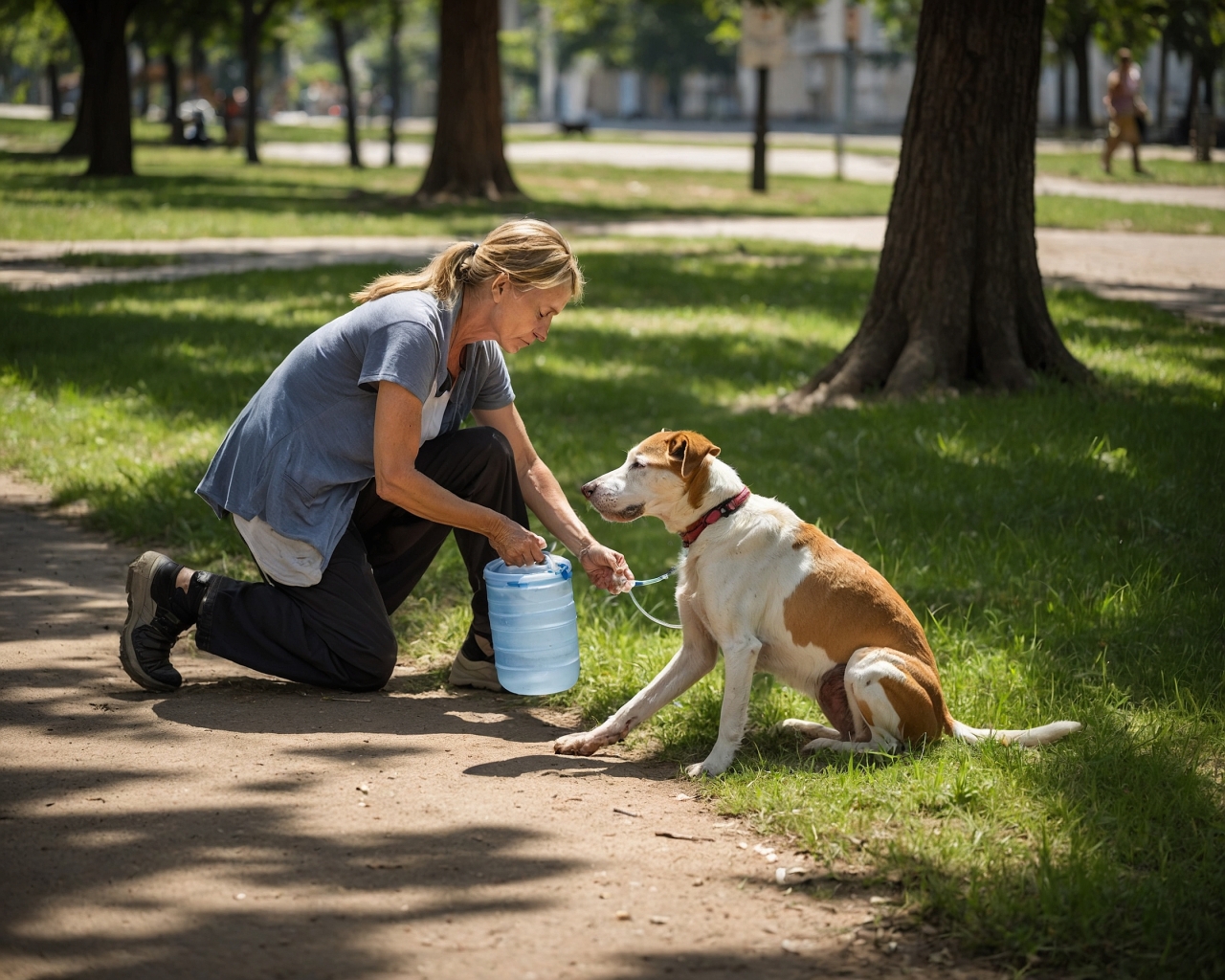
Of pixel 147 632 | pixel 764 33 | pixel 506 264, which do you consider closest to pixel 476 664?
pixel 147 632

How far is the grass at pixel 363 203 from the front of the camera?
18016 mm

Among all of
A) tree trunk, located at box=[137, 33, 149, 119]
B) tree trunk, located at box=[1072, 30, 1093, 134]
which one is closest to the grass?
tree trunk, located at box=[137, 33, 149, 119]

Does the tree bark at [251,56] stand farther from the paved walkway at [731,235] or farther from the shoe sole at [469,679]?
the shoe sole at [469,679]

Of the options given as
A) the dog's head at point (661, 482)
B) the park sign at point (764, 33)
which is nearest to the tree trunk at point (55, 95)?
the park sign at point (764, 33)

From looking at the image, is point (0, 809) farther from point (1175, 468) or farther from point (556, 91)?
point (556, 91)

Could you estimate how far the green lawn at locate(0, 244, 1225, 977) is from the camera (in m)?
3.40

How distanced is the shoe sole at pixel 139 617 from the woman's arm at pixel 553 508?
4.47 ft

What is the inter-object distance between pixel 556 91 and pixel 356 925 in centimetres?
10774

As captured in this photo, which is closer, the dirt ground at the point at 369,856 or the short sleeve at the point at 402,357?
the dirt ground at the point at 369,856

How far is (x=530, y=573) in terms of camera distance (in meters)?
4.70

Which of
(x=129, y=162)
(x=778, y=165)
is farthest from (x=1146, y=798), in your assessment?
(x=778, y=165)

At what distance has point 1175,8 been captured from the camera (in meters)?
35.8

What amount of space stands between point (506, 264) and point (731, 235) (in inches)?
584

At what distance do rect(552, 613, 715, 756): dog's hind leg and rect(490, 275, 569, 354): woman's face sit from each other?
117 cm
